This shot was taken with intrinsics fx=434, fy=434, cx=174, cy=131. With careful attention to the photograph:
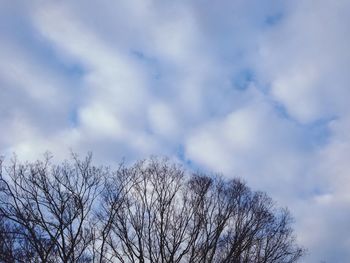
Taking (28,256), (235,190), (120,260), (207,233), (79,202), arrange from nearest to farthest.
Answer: (28,256), (79,202), (120,260), (207,233), (235,190)

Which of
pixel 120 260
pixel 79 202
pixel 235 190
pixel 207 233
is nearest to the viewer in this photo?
pixel 79 202

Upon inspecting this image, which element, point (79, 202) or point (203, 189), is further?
point (203, 189)

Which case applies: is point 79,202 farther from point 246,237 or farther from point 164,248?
point 246,237

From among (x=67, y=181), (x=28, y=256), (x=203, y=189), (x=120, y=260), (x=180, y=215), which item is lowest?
(x=28, y=256)

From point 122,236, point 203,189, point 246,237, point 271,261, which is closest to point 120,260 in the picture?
point 122,236

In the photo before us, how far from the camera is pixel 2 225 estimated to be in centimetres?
1962

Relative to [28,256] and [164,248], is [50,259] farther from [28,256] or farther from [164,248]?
[164,248]

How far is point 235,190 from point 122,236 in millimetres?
7690

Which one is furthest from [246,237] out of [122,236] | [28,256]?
[28,256]

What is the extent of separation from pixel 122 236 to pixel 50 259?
15.1 feet

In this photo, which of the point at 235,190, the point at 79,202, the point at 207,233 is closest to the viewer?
the point at 79,202

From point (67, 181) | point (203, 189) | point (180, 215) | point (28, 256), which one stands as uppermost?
point (203, 189)

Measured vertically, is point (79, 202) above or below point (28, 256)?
above

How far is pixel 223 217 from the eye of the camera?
25.5 meters
